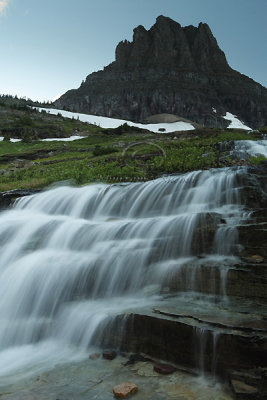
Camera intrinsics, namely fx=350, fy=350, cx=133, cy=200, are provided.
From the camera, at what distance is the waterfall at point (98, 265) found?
723 centimetres

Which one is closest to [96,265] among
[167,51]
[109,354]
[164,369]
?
[109,354]

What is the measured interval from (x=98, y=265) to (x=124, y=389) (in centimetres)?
404

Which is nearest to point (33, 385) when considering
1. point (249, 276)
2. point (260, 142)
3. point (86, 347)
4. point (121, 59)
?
point (86, 347)

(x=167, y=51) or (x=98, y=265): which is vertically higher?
(x=167, y=51)

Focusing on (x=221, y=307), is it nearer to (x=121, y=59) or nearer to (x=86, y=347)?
(x=86, y=347)

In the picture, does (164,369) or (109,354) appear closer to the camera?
(164,369)

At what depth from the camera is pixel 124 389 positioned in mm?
5047

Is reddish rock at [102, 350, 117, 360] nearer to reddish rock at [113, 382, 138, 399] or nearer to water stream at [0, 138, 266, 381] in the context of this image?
water stream at [0, 138, 266, 381]

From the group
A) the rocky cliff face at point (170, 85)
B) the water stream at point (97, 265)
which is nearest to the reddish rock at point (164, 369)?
the water stream at point (97, 265)

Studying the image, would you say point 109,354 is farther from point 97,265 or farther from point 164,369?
point 97,265

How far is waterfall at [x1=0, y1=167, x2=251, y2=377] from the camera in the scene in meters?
7.23

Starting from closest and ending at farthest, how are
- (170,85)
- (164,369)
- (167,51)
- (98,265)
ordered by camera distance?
(164,369)
(98,265)
(170,85)
(167,51)

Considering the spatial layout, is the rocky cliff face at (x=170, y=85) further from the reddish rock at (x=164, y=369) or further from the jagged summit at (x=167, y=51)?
the reddish rock at (x=164, y=369)

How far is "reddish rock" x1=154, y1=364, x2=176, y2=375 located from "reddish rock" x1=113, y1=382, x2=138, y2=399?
583 millimetres
